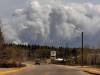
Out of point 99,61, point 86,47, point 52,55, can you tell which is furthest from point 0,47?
point 52,55

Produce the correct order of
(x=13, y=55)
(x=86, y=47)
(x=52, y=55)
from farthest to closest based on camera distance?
(x=52, y=55), (x=86, y=47), (x=13, y=55)

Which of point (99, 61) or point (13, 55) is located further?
point (13, 55)

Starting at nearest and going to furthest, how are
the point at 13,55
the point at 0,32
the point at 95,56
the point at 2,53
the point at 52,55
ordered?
the point at 0,32, the point at 2,53, the point at 95,56, the point at 13,55, the point at 52,55

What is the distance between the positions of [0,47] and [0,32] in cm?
581

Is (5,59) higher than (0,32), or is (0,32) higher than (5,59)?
(0,32)

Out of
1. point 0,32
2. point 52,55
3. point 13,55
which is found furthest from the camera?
point 52,55

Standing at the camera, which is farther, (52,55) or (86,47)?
→ (52,55)

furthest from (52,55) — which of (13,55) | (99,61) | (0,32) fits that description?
(0,32)

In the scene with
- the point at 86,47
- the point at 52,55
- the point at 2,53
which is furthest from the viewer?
the point at 52,55

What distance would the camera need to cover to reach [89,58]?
112688 millimetres

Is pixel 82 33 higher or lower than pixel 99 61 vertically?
higher

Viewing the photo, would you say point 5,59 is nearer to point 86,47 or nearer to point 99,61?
point 99,61

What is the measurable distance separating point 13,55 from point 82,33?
1279 inches

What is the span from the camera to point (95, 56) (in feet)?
348
